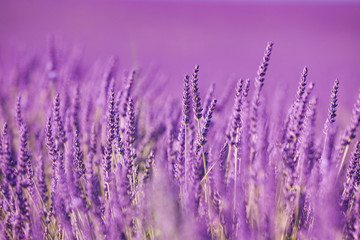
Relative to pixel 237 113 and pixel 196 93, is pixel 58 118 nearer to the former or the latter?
pixel 196 93

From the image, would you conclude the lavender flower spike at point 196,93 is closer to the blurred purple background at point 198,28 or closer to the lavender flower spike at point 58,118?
the lavender flower spike at point 58,118

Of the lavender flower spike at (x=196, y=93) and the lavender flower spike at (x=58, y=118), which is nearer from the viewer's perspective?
the lavender flower spike at (x=196, y=93)

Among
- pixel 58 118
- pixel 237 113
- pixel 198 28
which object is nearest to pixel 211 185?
pixel 237 113

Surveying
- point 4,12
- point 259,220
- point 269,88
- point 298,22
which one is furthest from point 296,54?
point 4,12

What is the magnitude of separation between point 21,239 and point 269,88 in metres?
3.02

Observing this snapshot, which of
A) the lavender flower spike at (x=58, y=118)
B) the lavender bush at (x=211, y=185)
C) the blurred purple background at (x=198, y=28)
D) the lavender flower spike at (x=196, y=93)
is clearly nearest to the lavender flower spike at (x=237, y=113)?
the lavender bush at (x=211, y=185)

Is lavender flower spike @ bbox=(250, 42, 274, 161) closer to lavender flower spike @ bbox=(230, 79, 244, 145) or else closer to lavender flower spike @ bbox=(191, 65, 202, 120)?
lavender flower spike @ bbox=(230, 79, 244, 145)

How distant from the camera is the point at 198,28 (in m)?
11.1

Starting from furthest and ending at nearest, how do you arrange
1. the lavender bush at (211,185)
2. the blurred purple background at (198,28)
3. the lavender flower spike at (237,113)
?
the blurred purple background at (198,28), the lavender flower spike at (237,113), the lavender bush at (211,185)

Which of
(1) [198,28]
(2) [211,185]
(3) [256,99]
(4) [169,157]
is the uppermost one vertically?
(1) [198,28]

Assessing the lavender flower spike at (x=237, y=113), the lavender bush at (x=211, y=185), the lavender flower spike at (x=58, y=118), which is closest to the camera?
the lavender bush at (x=211, y=185)

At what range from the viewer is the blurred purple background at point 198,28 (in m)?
8.12

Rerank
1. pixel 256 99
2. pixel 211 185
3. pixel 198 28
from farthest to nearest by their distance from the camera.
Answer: pixel 198 28
pixel 211 185
pixel 256 99

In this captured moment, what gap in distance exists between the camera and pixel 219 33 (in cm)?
1073
